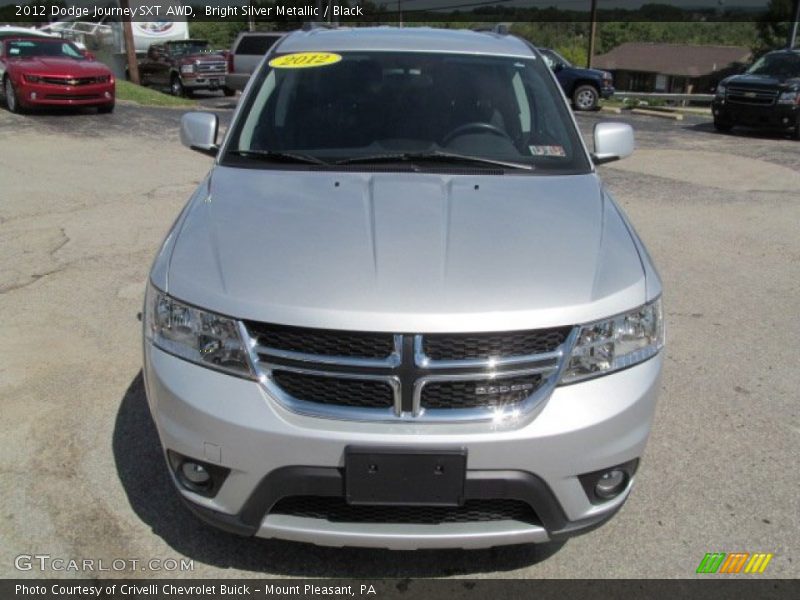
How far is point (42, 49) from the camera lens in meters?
14.4

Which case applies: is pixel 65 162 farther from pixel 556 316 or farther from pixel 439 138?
pixel 556 316

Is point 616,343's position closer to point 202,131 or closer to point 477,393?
point 477,393

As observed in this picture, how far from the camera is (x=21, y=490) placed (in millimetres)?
2959

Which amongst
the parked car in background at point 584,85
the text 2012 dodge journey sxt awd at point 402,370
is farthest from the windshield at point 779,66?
the text 2012 dodge journey sxt awd at point 402,370

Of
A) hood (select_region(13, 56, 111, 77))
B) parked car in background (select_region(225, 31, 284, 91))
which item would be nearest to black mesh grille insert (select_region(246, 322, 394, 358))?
hood (select_region(13, 56, 111, 77))

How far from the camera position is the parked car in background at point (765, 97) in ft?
46.7

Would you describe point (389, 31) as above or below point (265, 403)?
above

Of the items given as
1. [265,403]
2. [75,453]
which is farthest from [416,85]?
[75,453]

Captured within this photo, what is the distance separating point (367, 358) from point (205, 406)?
518mm

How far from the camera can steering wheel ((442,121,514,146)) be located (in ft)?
11.5

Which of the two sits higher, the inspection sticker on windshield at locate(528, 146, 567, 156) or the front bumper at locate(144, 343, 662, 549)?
the inspection sticker on windshield at locate(528, 146, 567, 156)

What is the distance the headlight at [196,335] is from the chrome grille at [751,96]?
14902 mm

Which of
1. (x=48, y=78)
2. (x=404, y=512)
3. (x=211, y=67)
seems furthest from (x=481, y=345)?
(x=211, y=67)

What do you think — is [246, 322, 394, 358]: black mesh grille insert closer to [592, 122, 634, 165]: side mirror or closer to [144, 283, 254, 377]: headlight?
[144, 283, 254, 377]: headlight
